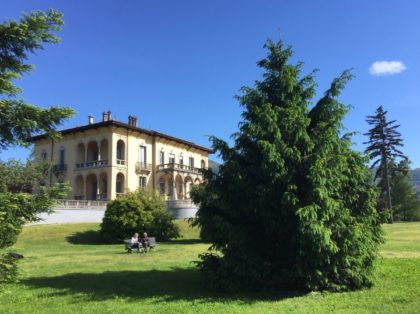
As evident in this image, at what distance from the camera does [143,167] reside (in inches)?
2207

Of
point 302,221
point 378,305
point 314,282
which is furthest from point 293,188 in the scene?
point 378,305

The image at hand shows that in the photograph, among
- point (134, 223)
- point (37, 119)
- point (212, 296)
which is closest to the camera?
point (37, 119)

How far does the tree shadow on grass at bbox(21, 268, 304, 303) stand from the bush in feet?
56.8

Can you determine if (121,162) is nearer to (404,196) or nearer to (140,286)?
(140,286)

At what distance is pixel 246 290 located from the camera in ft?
40.7

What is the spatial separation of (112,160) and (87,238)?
1923cm

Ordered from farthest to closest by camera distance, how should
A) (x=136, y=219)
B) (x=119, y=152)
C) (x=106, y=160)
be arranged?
(x=119, y=152) < (x=106, y=160) < (x=136, y=219)

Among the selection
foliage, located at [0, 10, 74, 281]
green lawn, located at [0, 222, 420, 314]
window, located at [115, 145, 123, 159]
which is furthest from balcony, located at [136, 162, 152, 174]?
foliage, located at [0, 10, 74, 281]

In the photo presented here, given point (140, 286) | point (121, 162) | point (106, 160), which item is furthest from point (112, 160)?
point (140, 286)

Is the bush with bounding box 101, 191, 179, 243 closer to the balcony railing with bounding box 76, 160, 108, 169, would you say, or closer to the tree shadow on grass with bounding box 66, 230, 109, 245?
the tree shadow on grass with bounding box 66, 230, 109, 245

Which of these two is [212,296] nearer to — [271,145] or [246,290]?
[246,290]

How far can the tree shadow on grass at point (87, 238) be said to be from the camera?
106 ft

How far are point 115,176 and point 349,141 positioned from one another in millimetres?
41713

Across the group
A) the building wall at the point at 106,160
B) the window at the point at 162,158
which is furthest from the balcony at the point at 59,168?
the window at the point at 162,158
